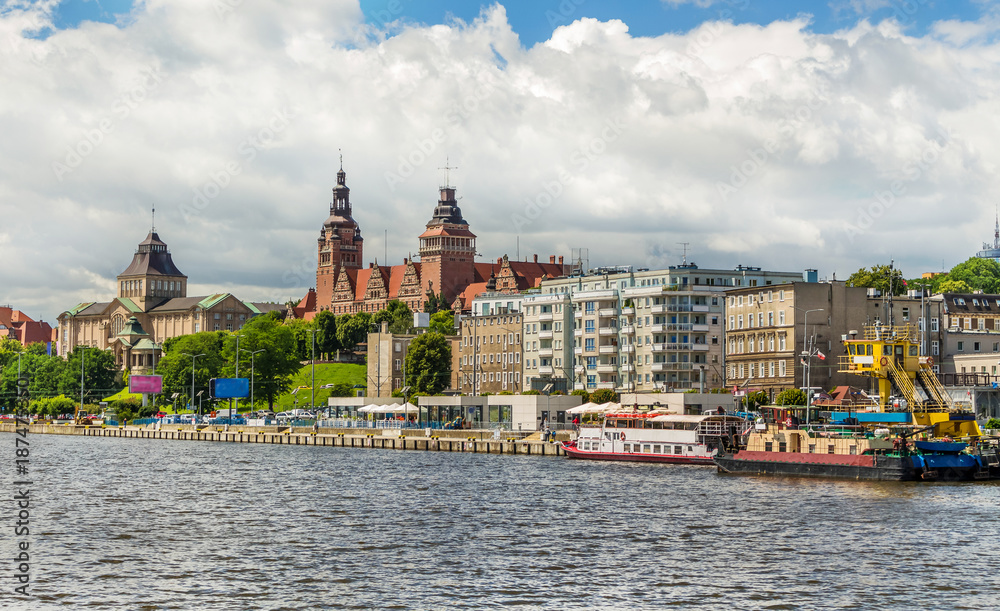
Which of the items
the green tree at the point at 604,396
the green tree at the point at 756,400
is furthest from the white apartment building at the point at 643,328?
the green tree at the point at 756,400

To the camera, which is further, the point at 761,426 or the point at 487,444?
the point at 487,444

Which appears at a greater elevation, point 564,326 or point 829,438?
point 564,326

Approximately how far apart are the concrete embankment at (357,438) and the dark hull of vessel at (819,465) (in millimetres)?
27933

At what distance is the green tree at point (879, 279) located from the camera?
149 metres

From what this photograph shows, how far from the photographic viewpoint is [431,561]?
50.8 metres

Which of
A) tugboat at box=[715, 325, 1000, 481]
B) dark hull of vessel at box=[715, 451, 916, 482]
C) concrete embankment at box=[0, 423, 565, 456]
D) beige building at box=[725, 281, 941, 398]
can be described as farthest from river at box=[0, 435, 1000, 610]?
beige building at box=[725, 281, 941, 398]

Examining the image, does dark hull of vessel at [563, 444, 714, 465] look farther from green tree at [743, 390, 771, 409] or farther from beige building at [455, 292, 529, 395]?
beige building at [455, 292, 529, 395]

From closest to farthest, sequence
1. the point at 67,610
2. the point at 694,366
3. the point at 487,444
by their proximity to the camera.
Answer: the point at 67,610, the point at 487,444, the point at 694,366

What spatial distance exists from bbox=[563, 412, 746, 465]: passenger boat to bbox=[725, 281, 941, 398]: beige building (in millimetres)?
25637

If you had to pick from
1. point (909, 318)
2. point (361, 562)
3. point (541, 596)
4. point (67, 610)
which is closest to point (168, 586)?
point (67, 610)

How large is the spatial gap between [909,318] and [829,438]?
187ft

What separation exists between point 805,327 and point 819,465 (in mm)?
47860

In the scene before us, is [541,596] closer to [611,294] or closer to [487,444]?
[487,444]

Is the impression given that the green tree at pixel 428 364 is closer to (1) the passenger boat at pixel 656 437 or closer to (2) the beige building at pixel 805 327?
(2) the beige building at pixel 805 327
